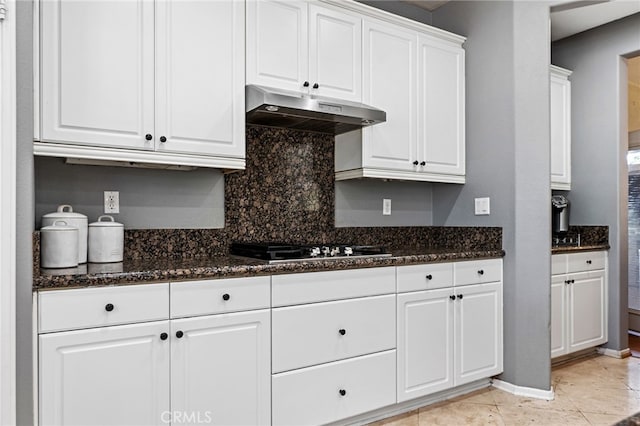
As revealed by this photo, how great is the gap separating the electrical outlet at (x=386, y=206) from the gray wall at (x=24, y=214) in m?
2.24

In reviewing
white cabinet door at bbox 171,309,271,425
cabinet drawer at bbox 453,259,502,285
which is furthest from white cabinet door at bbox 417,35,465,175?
white cabinet door at bbox 171,309,271,425

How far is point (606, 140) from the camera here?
3.73m

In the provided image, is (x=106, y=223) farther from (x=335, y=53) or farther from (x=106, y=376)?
(x=335, y=53)

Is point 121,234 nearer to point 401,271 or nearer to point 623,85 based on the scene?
point 401,271

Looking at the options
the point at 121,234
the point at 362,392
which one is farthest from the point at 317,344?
the point at 121,234

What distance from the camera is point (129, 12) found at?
2.03 m

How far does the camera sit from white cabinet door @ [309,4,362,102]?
2570 mm

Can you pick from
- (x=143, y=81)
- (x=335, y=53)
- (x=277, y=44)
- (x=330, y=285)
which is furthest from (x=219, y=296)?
(x=335, y=53)

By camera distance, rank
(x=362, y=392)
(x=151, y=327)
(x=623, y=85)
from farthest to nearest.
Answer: (x=623, y=85) < (x=362, y=392) < (x=151, y=327)

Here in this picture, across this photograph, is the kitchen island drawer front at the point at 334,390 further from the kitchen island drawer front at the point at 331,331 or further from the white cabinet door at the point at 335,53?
the white cabinet door at the point at 335,53

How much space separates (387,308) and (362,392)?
0.45m

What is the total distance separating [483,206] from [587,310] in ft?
4.44

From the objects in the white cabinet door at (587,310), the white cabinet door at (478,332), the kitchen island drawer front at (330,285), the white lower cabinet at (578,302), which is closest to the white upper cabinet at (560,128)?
the white lower cabinet at (578,302)

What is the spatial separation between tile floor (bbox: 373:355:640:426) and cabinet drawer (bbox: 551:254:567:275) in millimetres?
736
